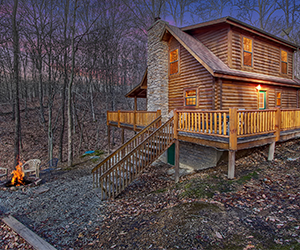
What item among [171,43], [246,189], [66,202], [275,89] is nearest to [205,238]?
[246,189]

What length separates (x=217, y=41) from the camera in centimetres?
1174

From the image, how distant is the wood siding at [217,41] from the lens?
→ 11219 millimetres

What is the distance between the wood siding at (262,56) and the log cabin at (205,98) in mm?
61

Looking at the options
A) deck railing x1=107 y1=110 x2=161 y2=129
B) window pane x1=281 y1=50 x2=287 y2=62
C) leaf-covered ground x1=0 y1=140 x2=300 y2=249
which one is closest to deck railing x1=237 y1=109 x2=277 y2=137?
leaf-covered ground x1=0 y1=140 x2=300 y2=249

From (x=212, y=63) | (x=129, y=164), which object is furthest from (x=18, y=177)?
(x=212, y=63)

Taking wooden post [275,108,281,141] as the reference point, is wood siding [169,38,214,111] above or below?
above

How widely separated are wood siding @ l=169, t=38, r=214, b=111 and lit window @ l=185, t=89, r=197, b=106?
31 cm

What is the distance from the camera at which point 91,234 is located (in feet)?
16.5

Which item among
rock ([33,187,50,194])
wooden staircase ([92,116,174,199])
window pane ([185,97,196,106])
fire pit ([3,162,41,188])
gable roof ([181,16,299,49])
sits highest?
gable roof ([181,16,299,49])

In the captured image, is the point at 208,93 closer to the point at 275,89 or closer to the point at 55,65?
the point at 275,89

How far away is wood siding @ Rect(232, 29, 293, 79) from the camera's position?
11469 millimetres

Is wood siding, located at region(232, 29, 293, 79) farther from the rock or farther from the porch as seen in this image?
the rock

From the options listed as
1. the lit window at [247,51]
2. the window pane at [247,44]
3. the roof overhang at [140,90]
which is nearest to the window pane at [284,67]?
the lit window at [247,51]

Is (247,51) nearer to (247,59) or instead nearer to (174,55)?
(247,59)
